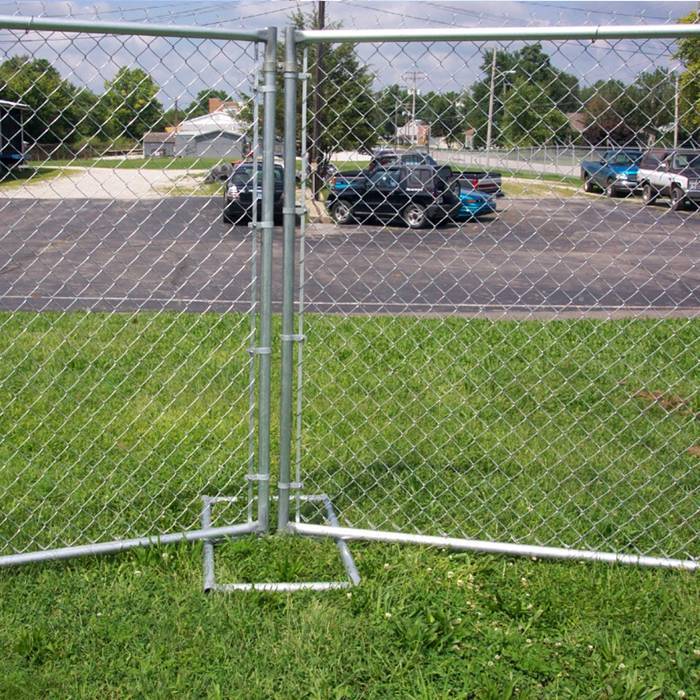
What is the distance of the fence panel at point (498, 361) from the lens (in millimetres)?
3326

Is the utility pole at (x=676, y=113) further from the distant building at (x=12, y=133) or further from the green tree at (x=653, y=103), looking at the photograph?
the distant building at (x=12, y=133)

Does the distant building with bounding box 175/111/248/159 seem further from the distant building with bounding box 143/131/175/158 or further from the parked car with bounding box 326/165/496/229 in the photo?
the parked car with bounding box 326/165/496/229

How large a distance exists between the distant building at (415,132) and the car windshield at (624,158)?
27.1 inches

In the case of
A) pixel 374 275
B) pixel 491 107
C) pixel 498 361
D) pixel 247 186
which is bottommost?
pixel 374 275

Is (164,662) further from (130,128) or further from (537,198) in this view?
(537,198)

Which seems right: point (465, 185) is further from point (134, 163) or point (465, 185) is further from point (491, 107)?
point (134, 163)

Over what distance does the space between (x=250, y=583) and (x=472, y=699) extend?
95cm

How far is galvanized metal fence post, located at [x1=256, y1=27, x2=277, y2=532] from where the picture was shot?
3250 mm

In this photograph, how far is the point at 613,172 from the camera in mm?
3596

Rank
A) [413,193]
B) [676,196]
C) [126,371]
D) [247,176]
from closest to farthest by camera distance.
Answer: [247,176], [413,193], [676,196], [126,371]

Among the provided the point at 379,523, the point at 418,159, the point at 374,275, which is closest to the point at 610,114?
the point at 418,159

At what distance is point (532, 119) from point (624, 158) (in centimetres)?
40

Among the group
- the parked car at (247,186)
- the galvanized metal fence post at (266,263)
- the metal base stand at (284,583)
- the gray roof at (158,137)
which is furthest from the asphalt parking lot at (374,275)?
the metal base stand at (284,583)

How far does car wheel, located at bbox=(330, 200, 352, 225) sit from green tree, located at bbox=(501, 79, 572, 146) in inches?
38.5
